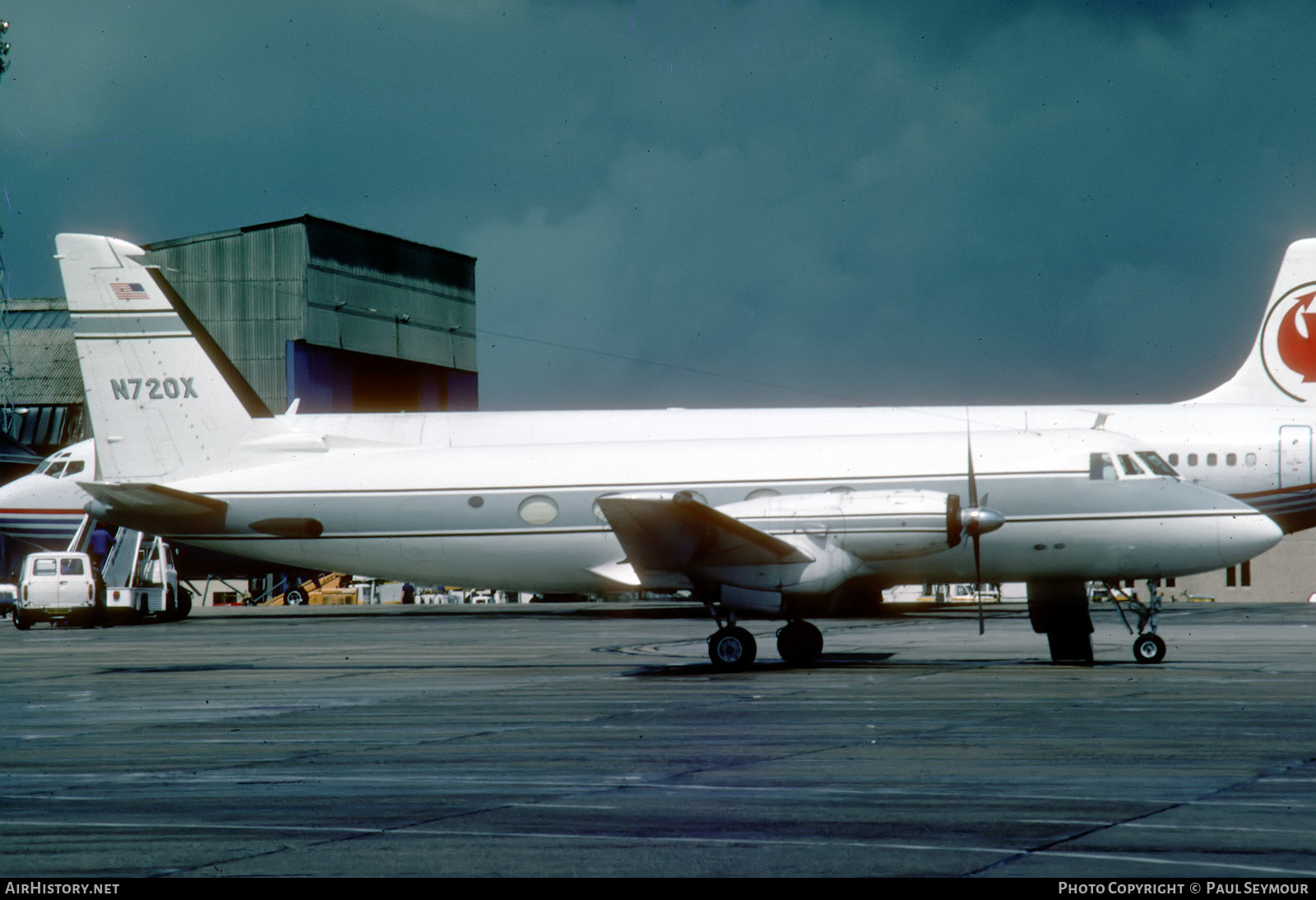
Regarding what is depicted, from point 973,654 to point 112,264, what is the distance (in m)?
19.9

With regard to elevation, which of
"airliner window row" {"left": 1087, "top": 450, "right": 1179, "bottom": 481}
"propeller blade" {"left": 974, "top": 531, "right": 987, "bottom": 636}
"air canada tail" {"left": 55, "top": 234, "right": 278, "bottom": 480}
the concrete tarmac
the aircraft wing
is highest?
"air canada tail" {"left": 55, "top": 234, "right": 278, "bottom": 480}

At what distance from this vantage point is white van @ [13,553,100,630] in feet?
118

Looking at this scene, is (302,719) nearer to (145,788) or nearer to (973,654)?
(145,788)

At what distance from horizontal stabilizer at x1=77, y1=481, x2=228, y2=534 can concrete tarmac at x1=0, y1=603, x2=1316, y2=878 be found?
3.72 meters

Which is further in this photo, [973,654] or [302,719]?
[973,654]

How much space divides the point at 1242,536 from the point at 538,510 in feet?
41.3

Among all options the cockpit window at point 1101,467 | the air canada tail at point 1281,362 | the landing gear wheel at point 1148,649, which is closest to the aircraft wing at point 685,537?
the landing gear wheel at point 1148,649

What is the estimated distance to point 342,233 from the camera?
217 feet

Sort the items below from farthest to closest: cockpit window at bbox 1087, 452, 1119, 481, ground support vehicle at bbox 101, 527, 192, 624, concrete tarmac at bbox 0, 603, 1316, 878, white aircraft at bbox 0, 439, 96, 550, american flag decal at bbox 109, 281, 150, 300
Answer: white aircraft at bbox 0, 439, 96, 550
ground support vehicle at bbox 101, 527, 192, 624
american flag decal at bbox 109, 281, 150, 300
cockpit window at bbox 1087, 452, 1119, 481
concrete tarmac at bbox 0, 603, 1316, 878

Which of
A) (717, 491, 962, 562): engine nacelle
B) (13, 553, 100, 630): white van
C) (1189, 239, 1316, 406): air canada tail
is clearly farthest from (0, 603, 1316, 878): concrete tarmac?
(1189, 239, 1316, 406): air canada tail

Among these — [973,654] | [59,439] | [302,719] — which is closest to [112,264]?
[302,719]

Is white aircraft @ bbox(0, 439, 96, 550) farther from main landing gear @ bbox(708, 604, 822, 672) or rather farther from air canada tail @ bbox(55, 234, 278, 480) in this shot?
main landing gear @ bbox(708, 604, 822, 672)

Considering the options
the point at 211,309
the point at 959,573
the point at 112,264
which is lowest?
the point at 959,573

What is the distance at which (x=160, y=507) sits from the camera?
976 inches
